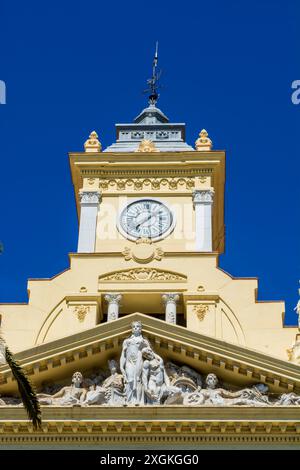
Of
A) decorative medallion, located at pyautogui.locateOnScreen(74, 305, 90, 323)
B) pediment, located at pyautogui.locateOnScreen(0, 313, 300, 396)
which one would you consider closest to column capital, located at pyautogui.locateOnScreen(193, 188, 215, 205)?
decorative medallion, located at pyautogui.locateOnScreen(74, 305, 90, 323)

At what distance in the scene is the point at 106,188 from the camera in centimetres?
4472

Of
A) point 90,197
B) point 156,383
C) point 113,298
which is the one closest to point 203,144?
point 90,197

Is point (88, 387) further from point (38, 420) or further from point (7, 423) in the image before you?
point (38, 420)

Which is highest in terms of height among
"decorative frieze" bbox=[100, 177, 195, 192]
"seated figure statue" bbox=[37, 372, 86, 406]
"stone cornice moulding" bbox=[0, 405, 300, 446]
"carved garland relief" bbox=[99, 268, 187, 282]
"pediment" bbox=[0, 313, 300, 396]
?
"decorative frieze" bbox=[100, 177, 195, 192]

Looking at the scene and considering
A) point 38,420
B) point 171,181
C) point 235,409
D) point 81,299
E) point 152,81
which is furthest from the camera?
point 152,81

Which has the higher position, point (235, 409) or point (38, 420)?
point (235, 409)

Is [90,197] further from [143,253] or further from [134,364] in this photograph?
[134,364]

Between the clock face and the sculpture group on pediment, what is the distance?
9885 mm

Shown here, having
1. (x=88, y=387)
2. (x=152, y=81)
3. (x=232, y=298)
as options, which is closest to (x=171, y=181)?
(x=232, y=298)

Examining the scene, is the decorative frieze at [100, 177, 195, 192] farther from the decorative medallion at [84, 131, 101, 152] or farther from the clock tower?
the decorative medallion at [84, 131, 101, 152]

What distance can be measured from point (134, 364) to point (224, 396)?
2654mm

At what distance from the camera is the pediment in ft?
106

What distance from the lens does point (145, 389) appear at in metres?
31.9

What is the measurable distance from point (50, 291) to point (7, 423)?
9.44 meters
